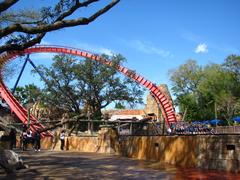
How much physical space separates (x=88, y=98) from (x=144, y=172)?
39500 millimetres

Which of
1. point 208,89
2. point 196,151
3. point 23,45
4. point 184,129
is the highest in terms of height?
point 208,89

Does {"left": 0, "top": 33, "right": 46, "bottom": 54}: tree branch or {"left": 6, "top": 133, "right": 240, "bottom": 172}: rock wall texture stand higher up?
{"left": 0, "top": 33, "right": 46, "bottom": 54}: tree branch

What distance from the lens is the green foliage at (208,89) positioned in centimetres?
5905

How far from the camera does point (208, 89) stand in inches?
2516

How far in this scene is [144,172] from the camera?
45.0ft

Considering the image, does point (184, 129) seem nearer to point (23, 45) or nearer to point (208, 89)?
point (23, 45)

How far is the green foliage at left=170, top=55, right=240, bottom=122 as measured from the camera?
194 feet

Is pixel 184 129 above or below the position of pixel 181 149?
above

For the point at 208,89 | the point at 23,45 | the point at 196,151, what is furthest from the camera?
the point at 208,89

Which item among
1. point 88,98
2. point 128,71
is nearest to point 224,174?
point 128,71

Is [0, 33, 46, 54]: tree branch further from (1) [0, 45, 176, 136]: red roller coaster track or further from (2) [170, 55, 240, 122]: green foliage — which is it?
(2) [170, 55, 240, 122]: green foliage

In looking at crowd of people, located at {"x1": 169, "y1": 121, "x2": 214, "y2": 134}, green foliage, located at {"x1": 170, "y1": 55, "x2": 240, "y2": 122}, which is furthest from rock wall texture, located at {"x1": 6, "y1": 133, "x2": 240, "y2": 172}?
green foliage, located at {"x1": 170, "y1": 55, "x2": 240, "y2": 122}

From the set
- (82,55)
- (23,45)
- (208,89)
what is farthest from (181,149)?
(208,89)

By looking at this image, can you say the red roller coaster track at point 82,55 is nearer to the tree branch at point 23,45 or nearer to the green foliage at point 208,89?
the green foliage at point 208,89
